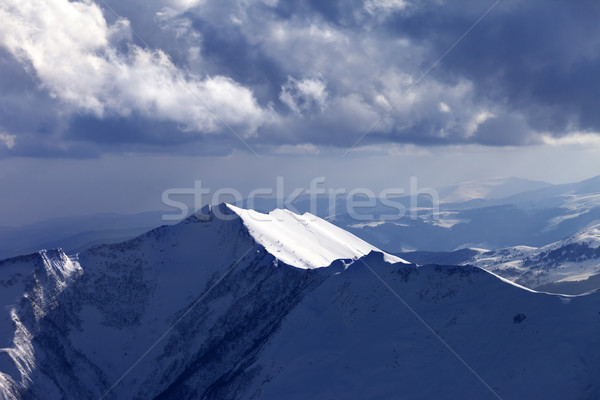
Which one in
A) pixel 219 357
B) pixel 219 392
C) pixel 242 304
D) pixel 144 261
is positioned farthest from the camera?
pixel 144 261

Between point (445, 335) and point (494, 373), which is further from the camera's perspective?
point (445, 335)

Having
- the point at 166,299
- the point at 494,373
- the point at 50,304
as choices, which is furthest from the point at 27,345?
the point at 494,373

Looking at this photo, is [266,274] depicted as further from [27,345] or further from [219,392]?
[27,345]

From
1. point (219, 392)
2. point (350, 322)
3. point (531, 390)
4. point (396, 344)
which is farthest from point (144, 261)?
point (531, 390)

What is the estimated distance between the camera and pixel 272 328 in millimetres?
159625

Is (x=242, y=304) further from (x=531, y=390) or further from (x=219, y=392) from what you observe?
(x=531, y=390)

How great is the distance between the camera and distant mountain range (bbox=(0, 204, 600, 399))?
4461 inches

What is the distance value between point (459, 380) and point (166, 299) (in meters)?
105

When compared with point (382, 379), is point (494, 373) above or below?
below

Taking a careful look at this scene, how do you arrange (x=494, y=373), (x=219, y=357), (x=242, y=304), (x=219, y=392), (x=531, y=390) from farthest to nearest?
(x=242, y=304), (x=219, y=357), (x=219, y=392), (x=494, y=373), (x=531, y=390)

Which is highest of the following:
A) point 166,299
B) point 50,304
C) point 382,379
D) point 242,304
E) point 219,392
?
point 50,304

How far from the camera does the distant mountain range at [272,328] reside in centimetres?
11331

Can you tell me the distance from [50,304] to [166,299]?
3640cm

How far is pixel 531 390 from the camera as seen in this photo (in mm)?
103062
